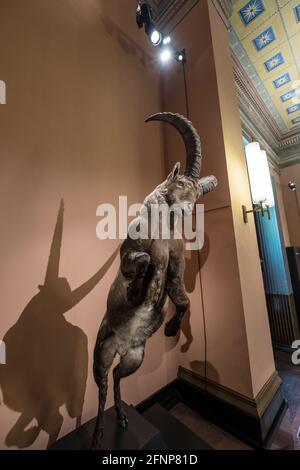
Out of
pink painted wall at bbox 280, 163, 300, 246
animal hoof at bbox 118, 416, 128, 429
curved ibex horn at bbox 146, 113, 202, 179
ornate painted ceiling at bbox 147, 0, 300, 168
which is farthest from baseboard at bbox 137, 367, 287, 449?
pink painted wall at bbox 280, 163, 300, 246

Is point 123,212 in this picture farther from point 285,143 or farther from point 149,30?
point 285,143

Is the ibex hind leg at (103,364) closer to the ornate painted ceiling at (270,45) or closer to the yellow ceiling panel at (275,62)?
the ornate painted ceiling at (270,45)

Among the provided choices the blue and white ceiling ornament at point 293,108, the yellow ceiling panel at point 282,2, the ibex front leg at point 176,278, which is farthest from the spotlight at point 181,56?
the blue and white ceiling ornament at point 293,108

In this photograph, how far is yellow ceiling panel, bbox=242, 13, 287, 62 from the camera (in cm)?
214

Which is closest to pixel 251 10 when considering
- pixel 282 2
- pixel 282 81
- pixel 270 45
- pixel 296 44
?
pixel 282 2

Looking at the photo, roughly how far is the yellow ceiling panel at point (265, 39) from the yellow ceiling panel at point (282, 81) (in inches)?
18.5

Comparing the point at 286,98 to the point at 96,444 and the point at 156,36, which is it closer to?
the point at 156,36

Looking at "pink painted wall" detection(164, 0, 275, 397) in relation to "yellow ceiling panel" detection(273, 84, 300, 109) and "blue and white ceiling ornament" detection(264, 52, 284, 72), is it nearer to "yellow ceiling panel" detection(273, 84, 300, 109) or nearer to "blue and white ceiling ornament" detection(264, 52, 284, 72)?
"blue and white ceiling ornament" detection(264, 52, 284, 72)

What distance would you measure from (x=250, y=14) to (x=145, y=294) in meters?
3.02

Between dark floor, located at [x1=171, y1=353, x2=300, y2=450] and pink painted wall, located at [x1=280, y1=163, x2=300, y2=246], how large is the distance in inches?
121

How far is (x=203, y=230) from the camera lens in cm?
156

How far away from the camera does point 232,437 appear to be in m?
1.24

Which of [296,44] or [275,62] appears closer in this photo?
[296,44]

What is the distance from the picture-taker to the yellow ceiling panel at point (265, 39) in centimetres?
214
